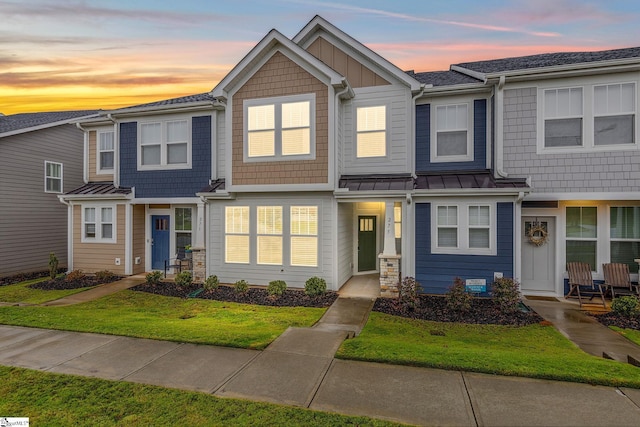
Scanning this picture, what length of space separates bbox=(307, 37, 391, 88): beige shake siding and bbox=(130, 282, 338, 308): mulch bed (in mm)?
6676

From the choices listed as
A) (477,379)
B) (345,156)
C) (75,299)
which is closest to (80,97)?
(75,299)

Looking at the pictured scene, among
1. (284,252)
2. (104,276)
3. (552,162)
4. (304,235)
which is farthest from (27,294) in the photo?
(552,162)

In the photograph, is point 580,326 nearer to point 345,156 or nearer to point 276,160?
point 345,156

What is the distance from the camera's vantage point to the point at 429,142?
395 inches

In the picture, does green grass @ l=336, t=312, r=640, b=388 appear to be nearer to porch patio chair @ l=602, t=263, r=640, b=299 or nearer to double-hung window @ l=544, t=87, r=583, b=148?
porch patio chair @ l=602, t=263, r=640, b=299

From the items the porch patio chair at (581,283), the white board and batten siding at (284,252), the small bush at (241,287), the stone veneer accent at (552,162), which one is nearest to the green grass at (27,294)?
the white board and batten siding at (284,252)

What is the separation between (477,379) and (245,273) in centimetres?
767

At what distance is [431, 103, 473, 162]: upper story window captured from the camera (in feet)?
32.2

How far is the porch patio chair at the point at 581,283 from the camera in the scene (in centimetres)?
855

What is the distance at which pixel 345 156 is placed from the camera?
10250mm

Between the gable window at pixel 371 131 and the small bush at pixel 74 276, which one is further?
the small bush at pixel 74 276

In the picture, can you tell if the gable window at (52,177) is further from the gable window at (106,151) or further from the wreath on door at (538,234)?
the wreath on door at (538,234)

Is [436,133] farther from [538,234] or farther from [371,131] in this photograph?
[538,234]

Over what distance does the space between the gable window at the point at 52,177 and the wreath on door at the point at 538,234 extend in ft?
61.2
